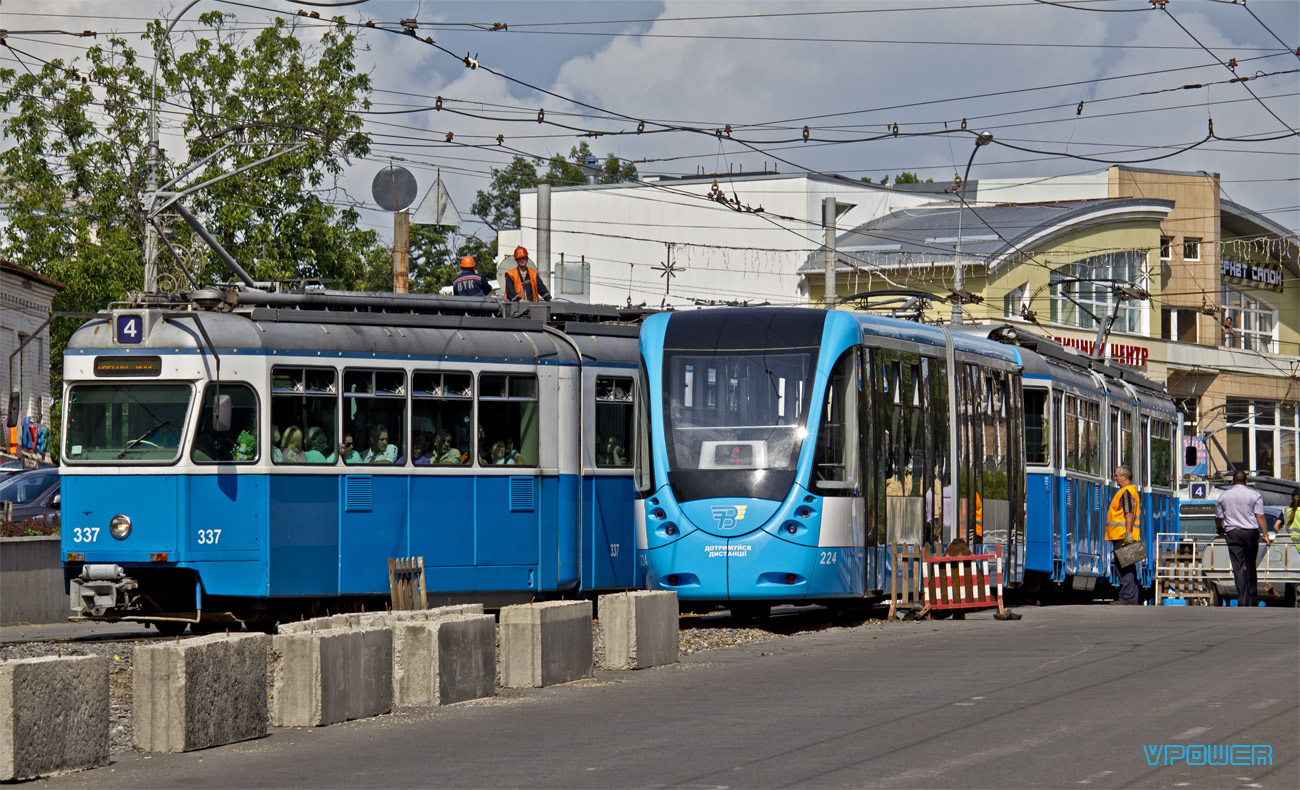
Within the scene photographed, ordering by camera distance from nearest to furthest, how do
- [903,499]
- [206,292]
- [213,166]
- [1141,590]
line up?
[206,292] < [903,499] < [1141,590] < [213,166]

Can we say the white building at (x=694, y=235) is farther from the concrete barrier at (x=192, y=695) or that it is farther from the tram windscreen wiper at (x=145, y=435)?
the concrete barrier at (x=192, y=695)

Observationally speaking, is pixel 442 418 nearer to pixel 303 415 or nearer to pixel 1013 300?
pixel 303 415

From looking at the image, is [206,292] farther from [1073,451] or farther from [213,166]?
[213,166]

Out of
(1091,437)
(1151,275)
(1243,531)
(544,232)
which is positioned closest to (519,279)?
(544,232)

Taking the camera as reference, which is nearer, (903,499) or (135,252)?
(903,499)

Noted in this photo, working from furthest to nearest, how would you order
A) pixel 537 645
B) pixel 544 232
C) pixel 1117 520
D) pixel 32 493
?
pixel 544 232 → pixel 32 493 → pixel 1117 520 → pixel 537 645

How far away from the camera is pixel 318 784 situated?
866 centimetres

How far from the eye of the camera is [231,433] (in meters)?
16.9

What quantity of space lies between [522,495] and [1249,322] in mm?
56642

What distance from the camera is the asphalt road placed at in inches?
344

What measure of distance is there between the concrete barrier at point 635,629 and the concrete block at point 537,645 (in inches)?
35.7

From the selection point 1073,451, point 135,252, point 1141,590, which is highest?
point 135,252

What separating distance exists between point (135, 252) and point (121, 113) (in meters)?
2.80

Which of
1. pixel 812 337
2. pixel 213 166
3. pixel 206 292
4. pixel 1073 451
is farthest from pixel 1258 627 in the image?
pixel 213 166
